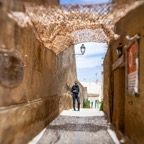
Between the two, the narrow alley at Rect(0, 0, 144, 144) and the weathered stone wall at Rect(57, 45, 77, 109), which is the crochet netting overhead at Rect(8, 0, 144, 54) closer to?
the narrow alley at Rect(0, 0, 144, 144)

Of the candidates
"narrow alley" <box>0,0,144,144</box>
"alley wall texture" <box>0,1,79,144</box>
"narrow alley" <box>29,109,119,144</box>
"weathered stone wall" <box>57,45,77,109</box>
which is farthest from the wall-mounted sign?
"weathered stone wall" <box>57,45,77,109</box>

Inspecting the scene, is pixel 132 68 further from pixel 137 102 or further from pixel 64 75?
pixel 64 75

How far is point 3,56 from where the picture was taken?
12.5ft

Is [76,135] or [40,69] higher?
[40,69]

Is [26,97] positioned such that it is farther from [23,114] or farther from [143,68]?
[143,68]

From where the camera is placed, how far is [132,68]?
4844 millimetres

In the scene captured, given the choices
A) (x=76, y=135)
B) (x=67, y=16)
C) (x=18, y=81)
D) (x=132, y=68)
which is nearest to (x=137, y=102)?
(x=132, y=68)

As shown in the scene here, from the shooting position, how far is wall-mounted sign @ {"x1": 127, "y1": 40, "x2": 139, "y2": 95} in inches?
172

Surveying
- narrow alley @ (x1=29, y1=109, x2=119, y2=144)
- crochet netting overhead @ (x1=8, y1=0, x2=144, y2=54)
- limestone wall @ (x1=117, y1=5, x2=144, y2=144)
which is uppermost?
crochet netting overhead @ (x1=8, y1=0, x2=144, y2=54)

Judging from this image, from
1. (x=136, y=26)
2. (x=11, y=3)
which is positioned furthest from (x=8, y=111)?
(x=136, y=26)

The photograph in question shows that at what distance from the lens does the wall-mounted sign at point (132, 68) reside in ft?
14.3

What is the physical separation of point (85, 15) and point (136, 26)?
5.95ft

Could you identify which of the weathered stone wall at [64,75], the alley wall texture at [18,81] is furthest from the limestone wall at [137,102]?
the weathered stone wall at [64,75]

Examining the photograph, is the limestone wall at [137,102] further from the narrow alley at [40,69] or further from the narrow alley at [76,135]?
the narrow alley at [76,135]
